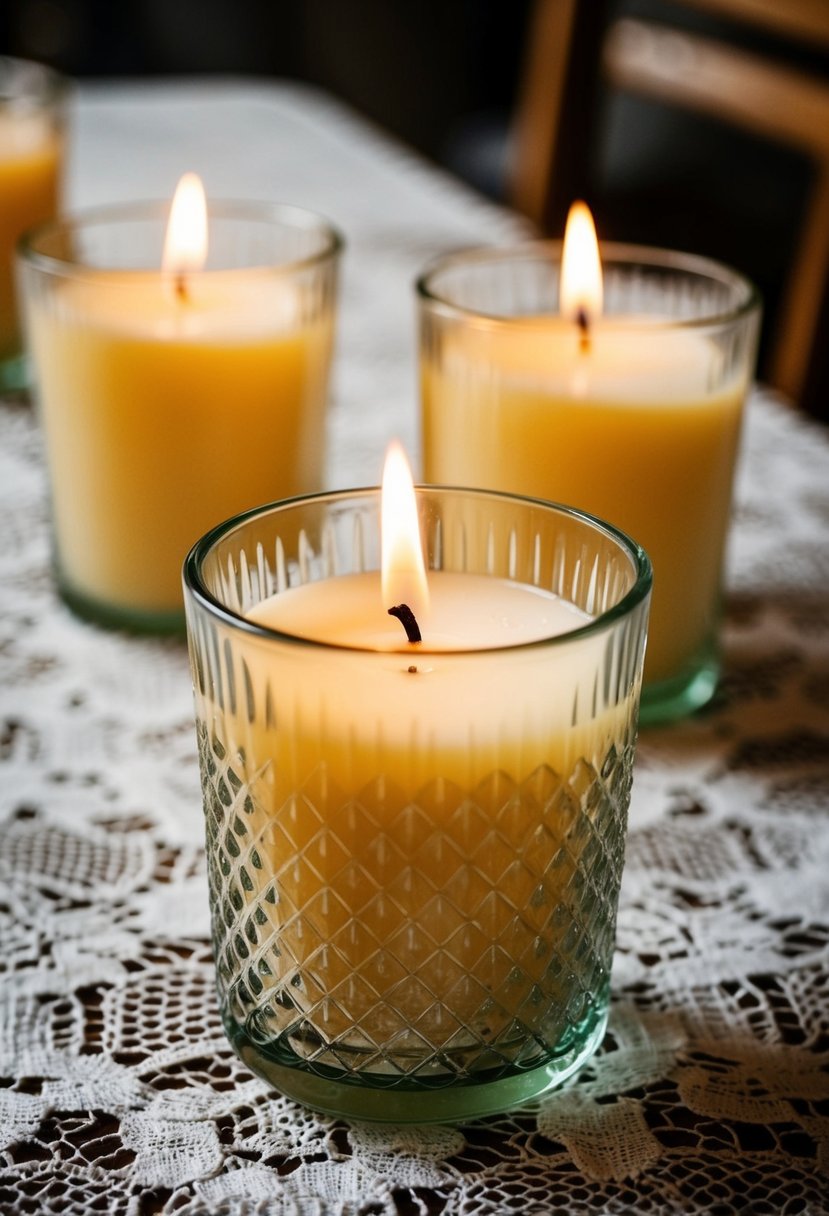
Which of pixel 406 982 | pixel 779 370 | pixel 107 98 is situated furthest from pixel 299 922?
pixel 107 98

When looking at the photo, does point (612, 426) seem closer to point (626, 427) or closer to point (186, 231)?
point (626, 427)

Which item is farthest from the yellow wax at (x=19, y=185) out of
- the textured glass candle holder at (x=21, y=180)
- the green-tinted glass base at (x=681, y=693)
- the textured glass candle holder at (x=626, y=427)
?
the green-tinted glass base at (x=681, y=693)

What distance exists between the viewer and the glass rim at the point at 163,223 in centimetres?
67

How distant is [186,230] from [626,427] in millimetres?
228

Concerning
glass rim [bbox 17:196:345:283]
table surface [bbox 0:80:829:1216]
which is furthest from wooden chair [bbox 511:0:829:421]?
glass rim [bbox 17:196:345:283]

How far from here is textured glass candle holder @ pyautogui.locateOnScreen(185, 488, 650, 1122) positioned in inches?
14.9

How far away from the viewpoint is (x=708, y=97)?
1.30 metres

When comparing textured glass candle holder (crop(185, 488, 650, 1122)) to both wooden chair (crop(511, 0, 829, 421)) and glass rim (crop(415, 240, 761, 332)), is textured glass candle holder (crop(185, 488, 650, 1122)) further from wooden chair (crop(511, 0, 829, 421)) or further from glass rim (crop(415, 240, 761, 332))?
wooden chair (crop(511, 0, 829, 421))

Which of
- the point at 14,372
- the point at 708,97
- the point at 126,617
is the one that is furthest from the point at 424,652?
the point at 708,97

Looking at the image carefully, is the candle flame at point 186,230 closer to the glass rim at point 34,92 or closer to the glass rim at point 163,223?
the glass rim at point 163,223

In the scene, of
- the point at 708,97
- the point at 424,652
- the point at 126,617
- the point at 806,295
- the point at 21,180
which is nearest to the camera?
the point at 424,652

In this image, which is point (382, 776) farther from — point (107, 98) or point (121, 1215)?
point (107, 98)

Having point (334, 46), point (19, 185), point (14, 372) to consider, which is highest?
point (19, 185)

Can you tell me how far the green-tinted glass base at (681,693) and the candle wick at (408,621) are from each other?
233mm
